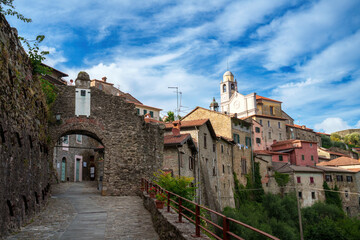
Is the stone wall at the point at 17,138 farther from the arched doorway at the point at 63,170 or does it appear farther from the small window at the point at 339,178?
the small window at the point at 339,178

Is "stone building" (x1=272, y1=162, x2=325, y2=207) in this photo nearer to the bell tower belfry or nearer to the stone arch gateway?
the stone arch gateway

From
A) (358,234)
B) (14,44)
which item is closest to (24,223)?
(14,44)

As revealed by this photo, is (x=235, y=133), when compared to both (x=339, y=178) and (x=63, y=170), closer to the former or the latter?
(x=339, y=178)

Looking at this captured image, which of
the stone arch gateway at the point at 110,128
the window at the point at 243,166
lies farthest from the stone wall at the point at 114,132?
the window at the point at 243,166

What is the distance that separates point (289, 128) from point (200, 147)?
45441 millimetres

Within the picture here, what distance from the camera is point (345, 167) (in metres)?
56.8

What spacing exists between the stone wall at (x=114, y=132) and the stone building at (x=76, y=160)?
1165cm

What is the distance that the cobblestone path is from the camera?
941cm

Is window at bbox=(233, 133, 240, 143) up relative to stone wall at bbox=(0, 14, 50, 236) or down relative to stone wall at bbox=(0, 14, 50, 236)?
up

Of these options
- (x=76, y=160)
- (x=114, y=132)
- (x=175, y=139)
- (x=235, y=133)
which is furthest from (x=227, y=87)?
(x=114, y=132)

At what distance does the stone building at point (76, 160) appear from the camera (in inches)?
1286

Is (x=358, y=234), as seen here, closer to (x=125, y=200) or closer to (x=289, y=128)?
(x=125, y=200)

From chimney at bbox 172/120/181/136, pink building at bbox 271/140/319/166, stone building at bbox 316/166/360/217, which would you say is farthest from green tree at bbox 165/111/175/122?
chimney at bbox 172/120/181/136

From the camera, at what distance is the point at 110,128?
1930cm
